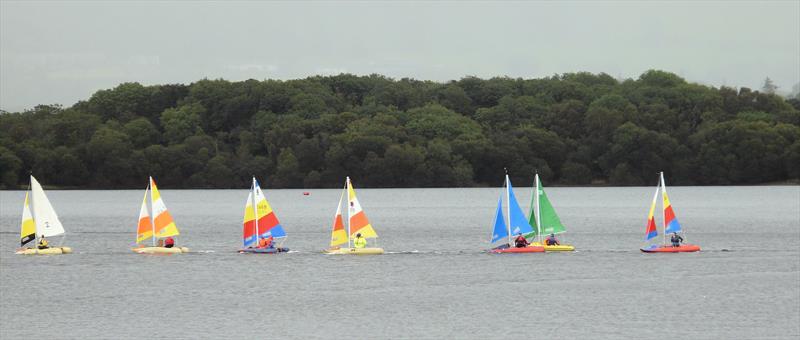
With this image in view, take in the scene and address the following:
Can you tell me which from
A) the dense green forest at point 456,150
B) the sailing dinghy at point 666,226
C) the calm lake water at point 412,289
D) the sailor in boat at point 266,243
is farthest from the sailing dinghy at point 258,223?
the dense green forest at point 456,150

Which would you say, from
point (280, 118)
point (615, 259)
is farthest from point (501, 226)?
point (280, 118)

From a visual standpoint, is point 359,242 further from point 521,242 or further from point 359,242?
point 521,242

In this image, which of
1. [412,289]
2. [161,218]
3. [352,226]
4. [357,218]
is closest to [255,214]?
[352,226]

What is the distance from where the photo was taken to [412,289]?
58.7m

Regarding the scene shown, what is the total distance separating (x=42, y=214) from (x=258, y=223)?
1225cm

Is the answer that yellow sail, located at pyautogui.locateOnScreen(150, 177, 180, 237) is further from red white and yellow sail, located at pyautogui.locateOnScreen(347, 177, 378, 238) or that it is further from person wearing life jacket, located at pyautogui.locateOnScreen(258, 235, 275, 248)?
red white and yellow sail, located at pyautogui.locateOnScreen(347, 177, 378, 238)

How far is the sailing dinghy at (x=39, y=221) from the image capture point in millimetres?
69312

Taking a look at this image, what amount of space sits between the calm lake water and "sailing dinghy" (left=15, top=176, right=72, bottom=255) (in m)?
0.97

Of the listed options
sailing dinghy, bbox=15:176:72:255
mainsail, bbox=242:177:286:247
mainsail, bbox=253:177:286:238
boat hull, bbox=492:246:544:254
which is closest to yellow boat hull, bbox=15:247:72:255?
sailing dinghy, bbox=15:176:72:255

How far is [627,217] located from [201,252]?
56.6 meters

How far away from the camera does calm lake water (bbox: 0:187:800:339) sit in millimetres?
48312

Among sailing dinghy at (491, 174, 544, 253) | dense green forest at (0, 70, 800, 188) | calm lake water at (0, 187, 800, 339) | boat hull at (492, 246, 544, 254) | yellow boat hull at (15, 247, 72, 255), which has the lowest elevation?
calm lake water at (0, 187, 800, 339)

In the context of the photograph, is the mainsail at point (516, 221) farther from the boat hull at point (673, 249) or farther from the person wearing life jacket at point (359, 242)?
the person wearing life jacket at point (359, 242)

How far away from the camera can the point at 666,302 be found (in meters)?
54.2
